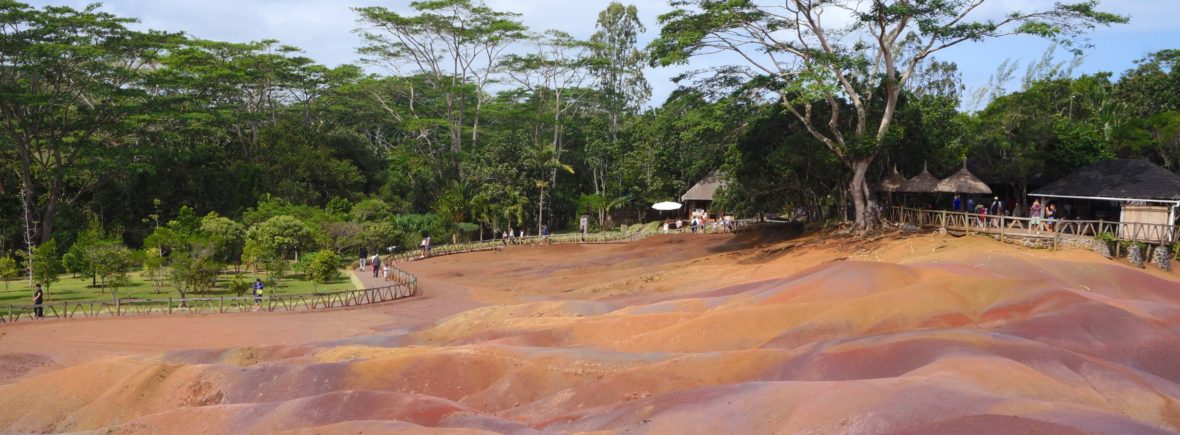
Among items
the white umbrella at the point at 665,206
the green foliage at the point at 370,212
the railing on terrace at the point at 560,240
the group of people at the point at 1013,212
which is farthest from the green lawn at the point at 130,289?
the group of people at the point at 1013,212

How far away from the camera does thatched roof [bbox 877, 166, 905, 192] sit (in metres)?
33.2

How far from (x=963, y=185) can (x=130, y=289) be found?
33266mm

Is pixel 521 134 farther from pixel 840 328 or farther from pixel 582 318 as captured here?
pixel 840 328

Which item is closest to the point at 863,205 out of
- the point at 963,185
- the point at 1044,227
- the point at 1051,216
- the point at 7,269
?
the point at 963,185

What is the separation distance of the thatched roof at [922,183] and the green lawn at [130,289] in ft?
75.4

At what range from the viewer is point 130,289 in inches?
1259

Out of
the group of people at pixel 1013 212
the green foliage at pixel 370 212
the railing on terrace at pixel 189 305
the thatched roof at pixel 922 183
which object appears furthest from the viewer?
the green foliage at pixel 370 212

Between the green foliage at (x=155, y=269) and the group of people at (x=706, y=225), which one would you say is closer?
the green foliage at (x=155, y=269)

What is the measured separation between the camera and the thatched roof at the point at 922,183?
31758 millimetres

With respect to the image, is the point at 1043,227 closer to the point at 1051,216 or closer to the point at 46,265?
the point at 1051,216

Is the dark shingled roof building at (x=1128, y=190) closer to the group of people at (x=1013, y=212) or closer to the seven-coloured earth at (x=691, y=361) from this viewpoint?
the group of people at (x=1013, y=212)

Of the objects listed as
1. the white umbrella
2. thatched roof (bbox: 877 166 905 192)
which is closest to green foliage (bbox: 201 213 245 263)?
the white umbrella

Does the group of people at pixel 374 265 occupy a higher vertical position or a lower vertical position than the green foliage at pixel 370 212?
lower

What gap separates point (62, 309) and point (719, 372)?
917 inches
